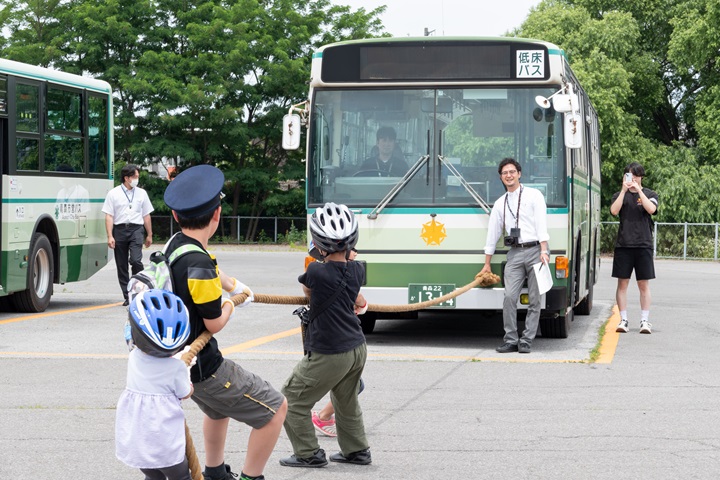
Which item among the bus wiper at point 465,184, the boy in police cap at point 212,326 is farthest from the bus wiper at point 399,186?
the boy in police cap at point 212,326

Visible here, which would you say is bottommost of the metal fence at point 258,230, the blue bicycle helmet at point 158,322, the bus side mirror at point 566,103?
the metal fence at point 258,230

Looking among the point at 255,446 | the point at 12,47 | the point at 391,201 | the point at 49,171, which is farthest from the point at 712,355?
the point at 12,47

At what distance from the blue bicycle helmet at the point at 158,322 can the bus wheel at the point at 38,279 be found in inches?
445

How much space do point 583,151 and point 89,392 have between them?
7.75 metres

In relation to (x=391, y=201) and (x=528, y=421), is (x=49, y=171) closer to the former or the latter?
(x=391, y=201)

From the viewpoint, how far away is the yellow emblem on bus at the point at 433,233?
12.2 metres

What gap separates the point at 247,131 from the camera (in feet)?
141

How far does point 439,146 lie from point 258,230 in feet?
105

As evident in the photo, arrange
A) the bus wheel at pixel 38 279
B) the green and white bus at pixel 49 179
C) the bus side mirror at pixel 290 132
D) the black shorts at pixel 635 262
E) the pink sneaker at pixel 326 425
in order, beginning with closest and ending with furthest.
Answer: the pink sneaker at pixel 326 425 → the bus side mirror at pixel 290 132 → the black shorts at pixel 635 262 → the green and white bus at pixel 49 179 → the bus wheel at pixel 38 279

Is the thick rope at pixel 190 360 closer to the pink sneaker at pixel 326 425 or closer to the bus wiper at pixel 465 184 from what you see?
the pink sneaker at pixel 326 425

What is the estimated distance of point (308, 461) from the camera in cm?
651

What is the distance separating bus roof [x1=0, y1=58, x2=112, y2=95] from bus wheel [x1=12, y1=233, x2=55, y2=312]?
2.03 m

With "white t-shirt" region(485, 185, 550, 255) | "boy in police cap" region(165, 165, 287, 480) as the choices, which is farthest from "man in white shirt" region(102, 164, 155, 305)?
"boy in police cap" region(165, 165, 287, 480)

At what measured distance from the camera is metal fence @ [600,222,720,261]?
3766cm
